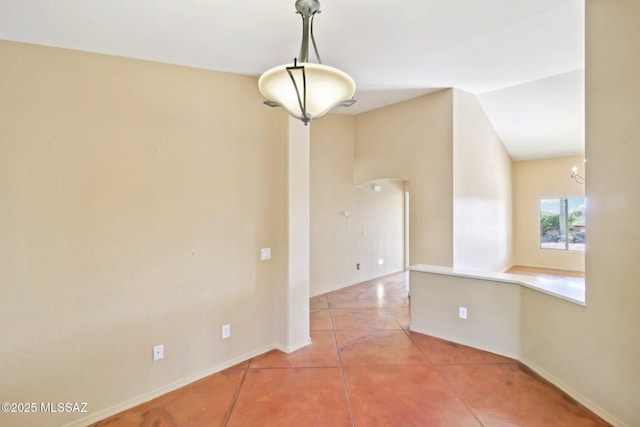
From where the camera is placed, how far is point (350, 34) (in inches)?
91.1

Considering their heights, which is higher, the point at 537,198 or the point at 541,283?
the point at 537,198

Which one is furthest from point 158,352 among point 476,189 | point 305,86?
point 476,189

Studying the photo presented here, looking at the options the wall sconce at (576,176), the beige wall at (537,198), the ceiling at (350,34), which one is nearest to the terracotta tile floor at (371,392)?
the ceiling at (350,34)

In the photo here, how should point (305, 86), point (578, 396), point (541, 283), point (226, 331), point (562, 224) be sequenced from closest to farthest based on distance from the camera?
point (305, 86) → point (578, 396) → point (541, 283) → point (226, 331) → point (562, 224)

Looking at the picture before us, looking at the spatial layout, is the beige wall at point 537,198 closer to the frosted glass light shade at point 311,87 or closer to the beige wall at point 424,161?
the beige wall at point 424,161

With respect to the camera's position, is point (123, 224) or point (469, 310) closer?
point (123, 224)

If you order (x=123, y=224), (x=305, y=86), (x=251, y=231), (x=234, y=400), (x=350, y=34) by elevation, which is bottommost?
(x=234, y=400)

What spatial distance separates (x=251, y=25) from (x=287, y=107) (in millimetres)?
1023

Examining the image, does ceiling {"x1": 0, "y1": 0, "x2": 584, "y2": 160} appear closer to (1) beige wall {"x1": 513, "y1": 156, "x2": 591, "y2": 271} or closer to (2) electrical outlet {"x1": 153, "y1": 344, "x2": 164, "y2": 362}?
(2) electrical outlet {"x1": 153, "y1": 344, "x2": 164, "y2": 362}

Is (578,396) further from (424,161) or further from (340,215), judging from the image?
(340,215)

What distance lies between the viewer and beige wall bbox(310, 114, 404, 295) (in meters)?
5.04

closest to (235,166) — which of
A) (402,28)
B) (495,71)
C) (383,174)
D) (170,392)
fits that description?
(402,28)

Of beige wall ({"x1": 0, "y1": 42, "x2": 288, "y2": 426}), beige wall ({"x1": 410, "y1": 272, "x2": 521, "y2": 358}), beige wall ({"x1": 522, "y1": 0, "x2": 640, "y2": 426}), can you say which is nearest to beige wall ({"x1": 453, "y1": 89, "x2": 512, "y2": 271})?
beige wall ({"x1": 410, "y1": 272, "x2": 521, "y2": 358})

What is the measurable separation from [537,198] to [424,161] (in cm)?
501
